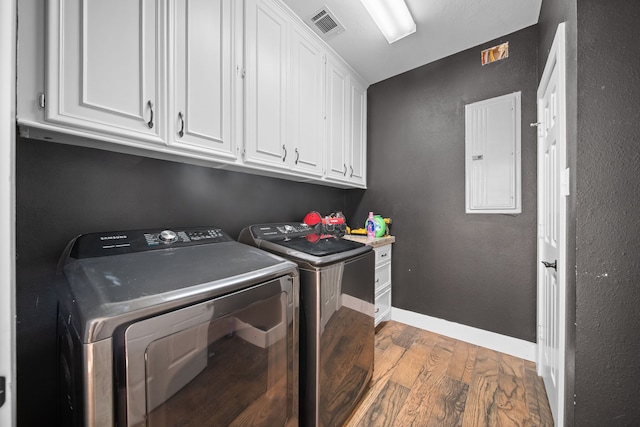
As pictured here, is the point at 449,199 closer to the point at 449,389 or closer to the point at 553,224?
the point at 553,224

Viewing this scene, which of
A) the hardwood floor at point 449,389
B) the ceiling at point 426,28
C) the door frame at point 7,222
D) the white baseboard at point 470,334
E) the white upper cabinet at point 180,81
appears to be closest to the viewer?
the door frame at point 7,222

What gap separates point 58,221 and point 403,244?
8.51ft

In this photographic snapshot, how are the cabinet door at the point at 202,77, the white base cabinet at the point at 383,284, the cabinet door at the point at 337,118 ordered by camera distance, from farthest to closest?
the white base cabinet at the point at 383,284, the cabinet door at the point at 337,118, the cabinet door at the point at 202,77

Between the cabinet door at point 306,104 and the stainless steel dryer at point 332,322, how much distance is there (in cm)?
69

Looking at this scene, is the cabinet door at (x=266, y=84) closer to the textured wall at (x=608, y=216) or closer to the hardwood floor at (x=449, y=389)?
the textured wall at (x=608, y=216)

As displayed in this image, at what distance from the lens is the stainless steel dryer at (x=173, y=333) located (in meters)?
0.61

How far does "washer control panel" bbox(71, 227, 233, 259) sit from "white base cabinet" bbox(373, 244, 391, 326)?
59.9 inches

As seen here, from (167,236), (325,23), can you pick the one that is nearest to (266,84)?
(325,23)

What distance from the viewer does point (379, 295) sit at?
7.99 feet

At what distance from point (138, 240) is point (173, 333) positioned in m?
0.66

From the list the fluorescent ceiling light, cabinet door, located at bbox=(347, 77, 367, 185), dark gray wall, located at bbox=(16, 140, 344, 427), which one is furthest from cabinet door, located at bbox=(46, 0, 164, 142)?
cabinet door, located at bbox=(347, 77, 367, 185)

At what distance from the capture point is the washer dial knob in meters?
1.23

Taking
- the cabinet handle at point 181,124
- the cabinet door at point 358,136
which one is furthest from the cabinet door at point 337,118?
the cabinet handle at point 181,124

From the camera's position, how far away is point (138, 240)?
116cm
